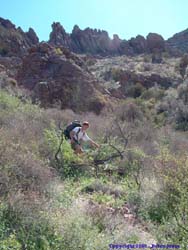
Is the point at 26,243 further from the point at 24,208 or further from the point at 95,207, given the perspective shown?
the point at 95,207

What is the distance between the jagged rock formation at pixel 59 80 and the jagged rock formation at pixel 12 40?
48.0 feet

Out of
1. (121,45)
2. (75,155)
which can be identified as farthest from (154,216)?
(121,45)

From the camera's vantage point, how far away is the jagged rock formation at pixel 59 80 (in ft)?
68.9

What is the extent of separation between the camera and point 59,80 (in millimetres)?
22000

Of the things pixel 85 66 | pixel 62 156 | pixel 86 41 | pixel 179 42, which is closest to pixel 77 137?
pixel 62 156

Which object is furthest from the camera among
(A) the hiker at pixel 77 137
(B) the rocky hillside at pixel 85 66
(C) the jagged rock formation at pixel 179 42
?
(C) the jagged rock formation at pixel 179 42

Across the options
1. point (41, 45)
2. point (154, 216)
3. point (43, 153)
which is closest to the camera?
point (154, 216)

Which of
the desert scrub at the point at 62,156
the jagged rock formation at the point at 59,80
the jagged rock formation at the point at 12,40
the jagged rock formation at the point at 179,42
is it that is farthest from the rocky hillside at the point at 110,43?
the desert scrub at the point at 62,156

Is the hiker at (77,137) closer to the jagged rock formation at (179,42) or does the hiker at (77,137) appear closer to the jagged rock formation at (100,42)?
the jagged rock formation at (100,42)

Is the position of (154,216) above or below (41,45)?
below

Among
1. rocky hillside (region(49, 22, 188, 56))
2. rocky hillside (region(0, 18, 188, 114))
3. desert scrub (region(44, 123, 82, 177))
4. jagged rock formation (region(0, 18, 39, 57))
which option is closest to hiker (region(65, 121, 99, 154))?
desert scrub (region(44, 123, 82, 177))

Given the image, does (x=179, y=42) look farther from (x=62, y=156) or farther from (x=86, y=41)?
(x=62, y=156)

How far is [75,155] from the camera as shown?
29.0 ft

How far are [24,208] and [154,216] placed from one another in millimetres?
2318
